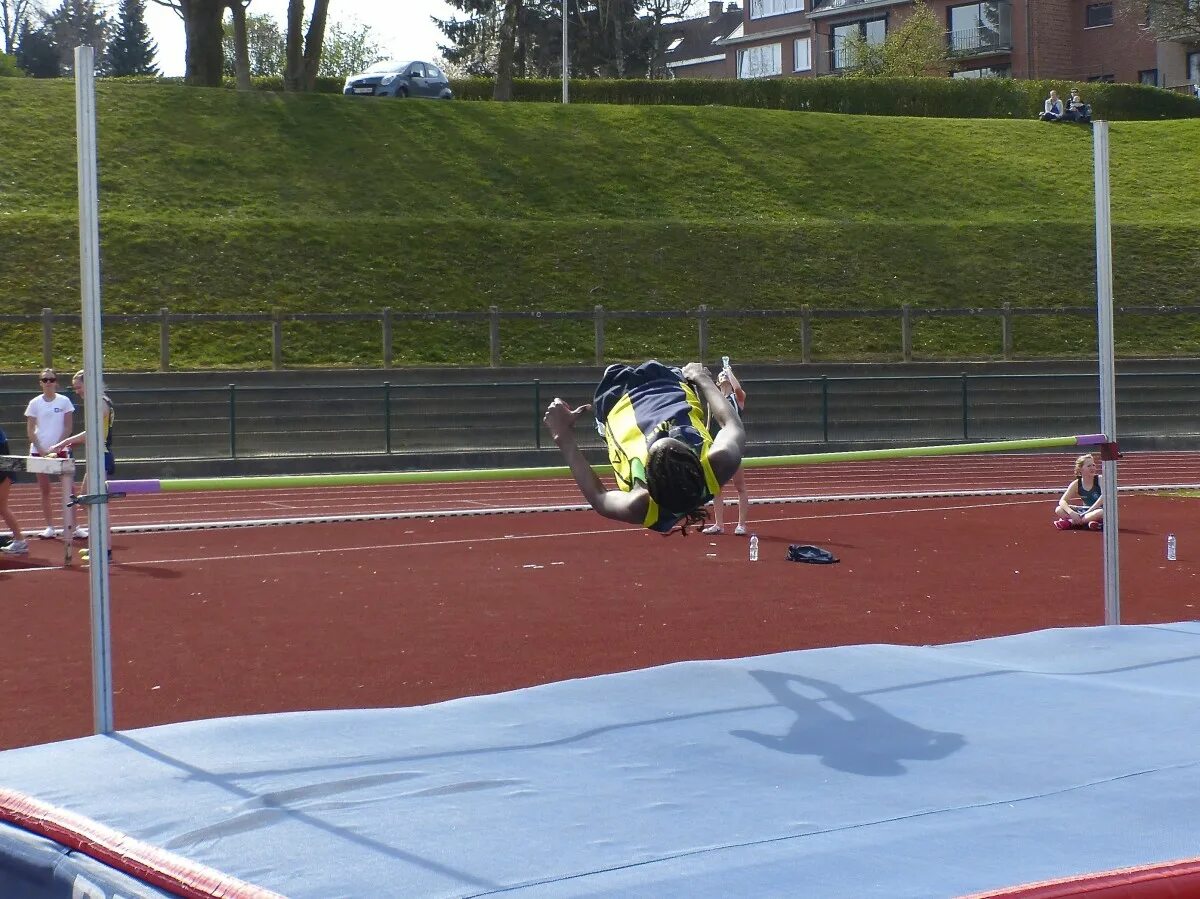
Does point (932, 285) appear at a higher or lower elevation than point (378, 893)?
higher

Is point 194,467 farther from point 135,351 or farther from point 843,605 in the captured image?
point 843,605

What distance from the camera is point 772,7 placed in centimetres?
7200

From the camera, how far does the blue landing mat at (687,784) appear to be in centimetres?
350

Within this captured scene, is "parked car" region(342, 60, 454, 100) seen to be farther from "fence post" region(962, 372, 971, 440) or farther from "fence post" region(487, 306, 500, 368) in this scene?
"fence post" region(962, 372, 971, 440)

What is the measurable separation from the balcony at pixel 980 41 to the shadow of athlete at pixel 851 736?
5478cm

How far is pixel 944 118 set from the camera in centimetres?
4188

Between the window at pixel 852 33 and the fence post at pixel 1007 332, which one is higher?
the window at pixel 852 33

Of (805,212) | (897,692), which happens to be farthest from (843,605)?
(805,212)

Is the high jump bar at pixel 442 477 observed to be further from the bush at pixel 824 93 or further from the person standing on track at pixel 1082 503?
the bush at pixel 824 93

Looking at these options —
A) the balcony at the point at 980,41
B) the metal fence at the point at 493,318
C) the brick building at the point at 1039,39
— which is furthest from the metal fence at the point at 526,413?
the balcony at the point at 980,41

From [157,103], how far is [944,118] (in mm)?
23839

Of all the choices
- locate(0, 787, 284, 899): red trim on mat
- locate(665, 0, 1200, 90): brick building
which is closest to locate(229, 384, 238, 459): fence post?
locate(0, 787, 284, 899): red trim on mat

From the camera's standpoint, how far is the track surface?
23.9 feet

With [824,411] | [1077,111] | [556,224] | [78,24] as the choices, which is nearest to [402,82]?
[556,224]
